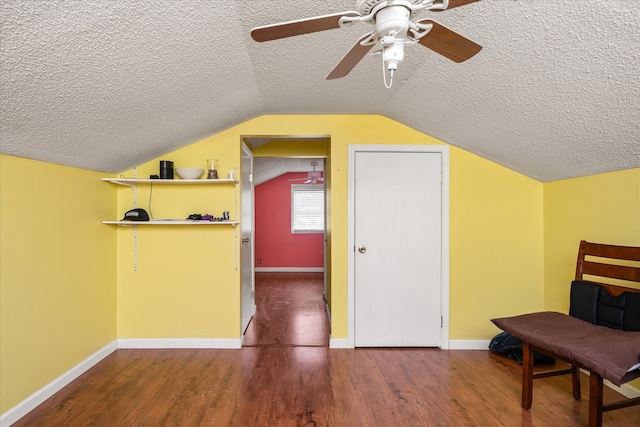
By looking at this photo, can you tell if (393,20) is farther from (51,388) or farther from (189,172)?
(51,388)

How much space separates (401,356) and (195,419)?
1.76m

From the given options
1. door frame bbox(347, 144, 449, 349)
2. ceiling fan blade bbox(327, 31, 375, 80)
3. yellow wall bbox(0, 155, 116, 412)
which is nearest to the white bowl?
yellow wall bbox(0, 155, 116, 412)

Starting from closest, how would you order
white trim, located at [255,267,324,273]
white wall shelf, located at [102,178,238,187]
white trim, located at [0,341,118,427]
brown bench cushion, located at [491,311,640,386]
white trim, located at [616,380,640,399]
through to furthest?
1. brown bench cushion, located at [491,311,640,386]
2. white trim, located at [0,341,118,427]
3. white trim, located at [616,380,640,399]
4. white wall shelf, located at [102,178,238,187]
5. white trim, located at [255,267,324,273]

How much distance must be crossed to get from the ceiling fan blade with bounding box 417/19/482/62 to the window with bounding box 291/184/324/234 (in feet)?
20.2

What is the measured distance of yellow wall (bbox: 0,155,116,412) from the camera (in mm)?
2033

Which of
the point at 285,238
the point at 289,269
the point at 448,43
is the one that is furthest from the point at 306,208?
the point at 448,43

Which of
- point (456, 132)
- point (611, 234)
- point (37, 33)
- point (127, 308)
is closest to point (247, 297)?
point (127, 308)

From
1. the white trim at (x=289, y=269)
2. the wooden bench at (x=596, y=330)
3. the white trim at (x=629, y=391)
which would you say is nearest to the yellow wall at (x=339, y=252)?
the wooden bench at (x=596, y=330)

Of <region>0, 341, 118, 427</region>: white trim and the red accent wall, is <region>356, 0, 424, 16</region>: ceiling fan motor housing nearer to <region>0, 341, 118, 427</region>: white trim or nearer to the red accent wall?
<region>0, 341, 118, 427</region>: white trim

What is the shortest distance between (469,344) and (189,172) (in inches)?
119

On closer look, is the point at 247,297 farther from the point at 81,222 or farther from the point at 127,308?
the point at 81,222

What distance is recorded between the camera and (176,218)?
3.19 meters

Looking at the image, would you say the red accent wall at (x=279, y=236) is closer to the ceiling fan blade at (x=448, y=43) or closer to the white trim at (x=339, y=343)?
the white trim at (x=339, y=343)

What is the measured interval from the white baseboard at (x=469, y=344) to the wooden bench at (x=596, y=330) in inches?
35.3
